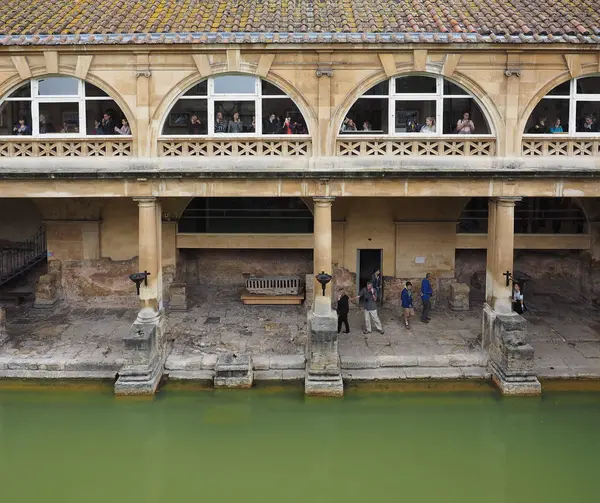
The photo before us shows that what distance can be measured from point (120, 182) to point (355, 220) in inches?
274

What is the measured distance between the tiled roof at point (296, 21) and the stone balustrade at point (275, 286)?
7.44m

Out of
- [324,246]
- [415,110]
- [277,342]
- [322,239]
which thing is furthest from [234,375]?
[415,110]

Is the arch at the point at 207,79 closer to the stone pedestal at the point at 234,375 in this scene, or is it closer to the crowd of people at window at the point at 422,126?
the crowd of people at window at the point at 422,126

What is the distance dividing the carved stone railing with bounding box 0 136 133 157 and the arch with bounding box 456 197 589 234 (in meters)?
10.1

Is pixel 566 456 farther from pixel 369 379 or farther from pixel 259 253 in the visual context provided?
pixel 259 253

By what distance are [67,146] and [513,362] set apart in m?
10.8

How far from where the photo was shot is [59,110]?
→ 15.0m

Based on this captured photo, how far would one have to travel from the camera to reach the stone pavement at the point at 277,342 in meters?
12.8

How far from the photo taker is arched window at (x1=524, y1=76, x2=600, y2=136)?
42.7 feet

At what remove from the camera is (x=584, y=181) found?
42.5ft

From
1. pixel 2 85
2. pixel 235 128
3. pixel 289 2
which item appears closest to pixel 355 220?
pixel 235 128

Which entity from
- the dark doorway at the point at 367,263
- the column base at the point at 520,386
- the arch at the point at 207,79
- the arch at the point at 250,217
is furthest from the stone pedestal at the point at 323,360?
the arch at the point at 250,217

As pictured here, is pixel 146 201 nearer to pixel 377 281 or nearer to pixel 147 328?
pixel 147 328

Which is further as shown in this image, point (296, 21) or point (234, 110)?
point (234, 110)
